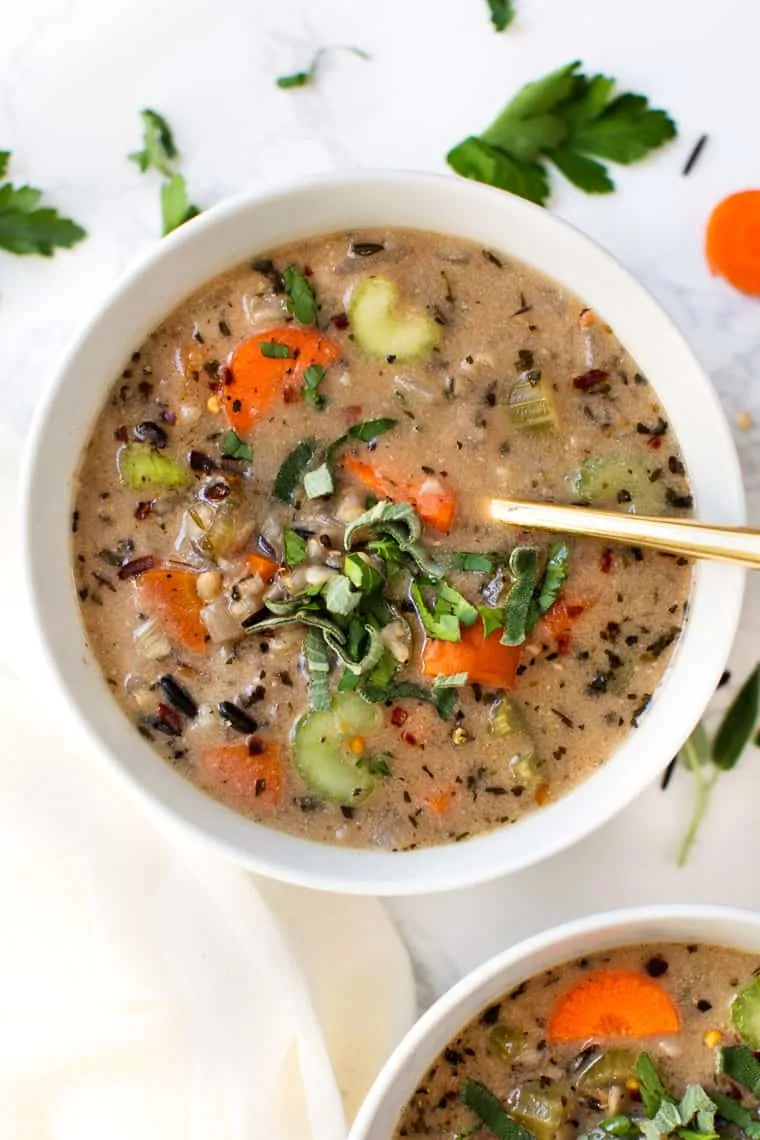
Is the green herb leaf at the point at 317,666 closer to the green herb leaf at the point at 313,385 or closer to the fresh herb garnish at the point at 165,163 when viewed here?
the green herb leaf at the point at 313,385

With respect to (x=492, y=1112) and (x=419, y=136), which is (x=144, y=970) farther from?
(x=419, y=136)

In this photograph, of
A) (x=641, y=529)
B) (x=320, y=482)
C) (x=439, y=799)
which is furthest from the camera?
(x=439, y=799)

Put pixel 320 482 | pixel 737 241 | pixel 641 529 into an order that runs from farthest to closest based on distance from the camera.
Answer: pixel 737 241
pixel 320 482
pixel 641 529

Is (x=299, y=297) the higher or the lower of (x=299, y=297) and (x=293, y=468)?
the higher

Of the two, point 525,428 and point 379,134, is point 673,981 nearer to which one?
point 525,428

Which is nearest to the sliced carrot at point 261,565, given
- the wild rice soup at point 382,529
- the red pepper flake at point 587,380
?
the wild rice soup at point 382,529

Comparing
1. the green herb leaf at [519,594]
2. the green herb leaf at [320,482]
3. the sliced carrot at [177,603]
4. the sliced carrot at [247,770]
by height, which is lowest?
the sliced carrot at [247,770]

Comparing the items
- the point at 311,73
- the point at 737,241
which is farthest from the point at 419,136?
the point at 737,241

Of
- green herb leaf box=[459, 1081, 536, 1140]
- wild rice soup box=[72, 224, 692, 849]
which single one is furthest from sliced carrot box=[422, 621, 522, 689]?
green herb leaf box=[459, 1081, 536, 1140]

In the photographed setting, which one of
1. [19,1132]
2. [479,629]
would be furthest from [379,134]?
[19,1132]
